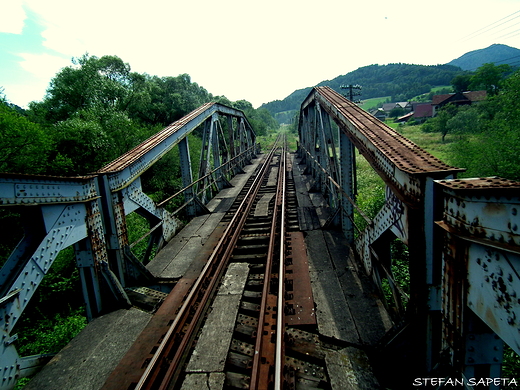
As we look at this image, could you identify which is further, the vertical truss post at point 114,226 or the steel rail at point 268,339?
the vertical truss post at point 114,226

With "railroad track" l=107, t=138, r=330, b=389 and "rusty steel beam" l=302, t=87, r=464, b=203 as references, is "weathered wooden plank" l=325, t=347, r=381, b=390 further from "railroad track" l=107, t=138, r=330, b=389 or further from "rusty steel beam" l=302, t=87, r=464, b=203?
"rusty steel beam" l=302, t=87, r=464, b=203

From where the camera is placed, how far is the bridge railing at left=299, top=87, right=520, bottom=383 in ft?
5.82

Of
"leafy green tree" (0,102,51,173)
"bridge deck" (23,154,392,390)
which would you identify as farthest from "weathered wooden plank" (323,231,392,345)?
"leafy green tree" (0,102,51,173)

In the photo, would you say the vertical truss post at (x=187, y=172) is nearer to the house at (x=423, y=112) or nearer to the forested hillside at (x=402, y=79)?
the house at (x=423, y=112)

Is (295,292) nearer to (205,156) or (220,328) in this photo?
(220,328)

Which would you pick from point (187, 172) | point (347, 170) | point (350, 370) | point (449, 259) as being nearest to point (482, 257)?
point (449, 259)

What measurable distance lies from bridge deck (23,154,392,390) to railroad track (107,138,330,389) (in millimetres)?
208

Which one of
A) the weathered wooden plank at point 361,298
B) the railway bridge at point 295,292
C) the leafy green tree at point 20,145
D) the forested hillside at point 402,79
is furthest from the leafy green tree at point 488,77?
the leafy green tree at point 20,145

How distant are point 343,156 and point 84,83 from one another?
24.1 meters

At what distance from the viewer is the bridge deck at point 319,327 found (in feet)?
10.9

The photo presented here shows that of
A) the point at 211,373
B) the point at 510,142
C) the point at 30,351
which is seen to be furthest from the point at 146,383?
the point at 510,142

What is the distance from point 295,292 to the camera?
4859 mm

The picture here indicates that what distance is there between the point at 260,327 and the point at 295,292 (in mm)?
1106

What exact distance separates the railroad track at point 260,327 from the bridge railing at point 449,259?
3.52 ft
